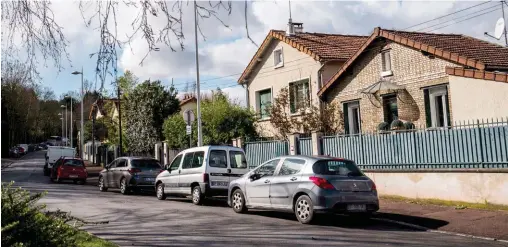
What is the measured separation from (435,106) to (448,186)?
5.53m

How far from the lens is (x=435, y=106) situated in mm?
17922

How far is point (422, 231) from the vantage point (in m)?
10.5

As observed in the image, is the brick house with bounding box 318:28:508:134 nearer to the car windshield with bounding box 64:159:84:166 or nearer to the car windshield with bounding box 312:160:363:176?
the car windshield with bounding box 312:160:363:176

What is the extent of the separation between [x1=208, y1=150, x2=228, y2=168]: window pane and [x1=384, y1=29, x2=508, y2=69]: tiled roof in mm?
8231

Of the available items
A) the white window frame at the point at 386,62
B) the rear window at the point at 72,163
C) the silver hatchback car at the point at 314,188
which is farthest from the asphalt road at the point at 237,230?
the rear window at the point at 72,163

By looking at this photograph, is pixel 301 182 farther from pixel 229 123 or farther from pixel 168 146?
pixel 168 146

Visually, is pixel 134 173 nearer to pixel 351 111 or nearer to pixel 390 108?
pixel 351 111

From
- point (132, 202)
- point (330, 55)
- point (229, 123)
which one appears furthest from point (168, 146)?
A: point (132, 202)

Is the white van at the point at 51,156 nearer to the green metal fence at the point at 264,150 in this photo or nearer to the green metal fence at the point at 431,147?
the green metal fence at the point at 264,150

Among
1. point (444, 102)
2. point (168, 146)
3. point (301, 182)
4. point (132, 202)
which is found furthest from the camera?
point (168, 146)

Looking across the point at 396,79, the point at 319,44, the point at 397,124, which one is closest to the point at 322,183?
the point at 397,124

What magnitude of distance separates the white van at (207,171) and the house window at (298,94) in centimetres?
823

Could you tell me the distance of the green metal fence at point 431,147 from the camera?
12312mm

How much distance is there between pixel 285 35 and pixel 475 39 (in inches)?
363
